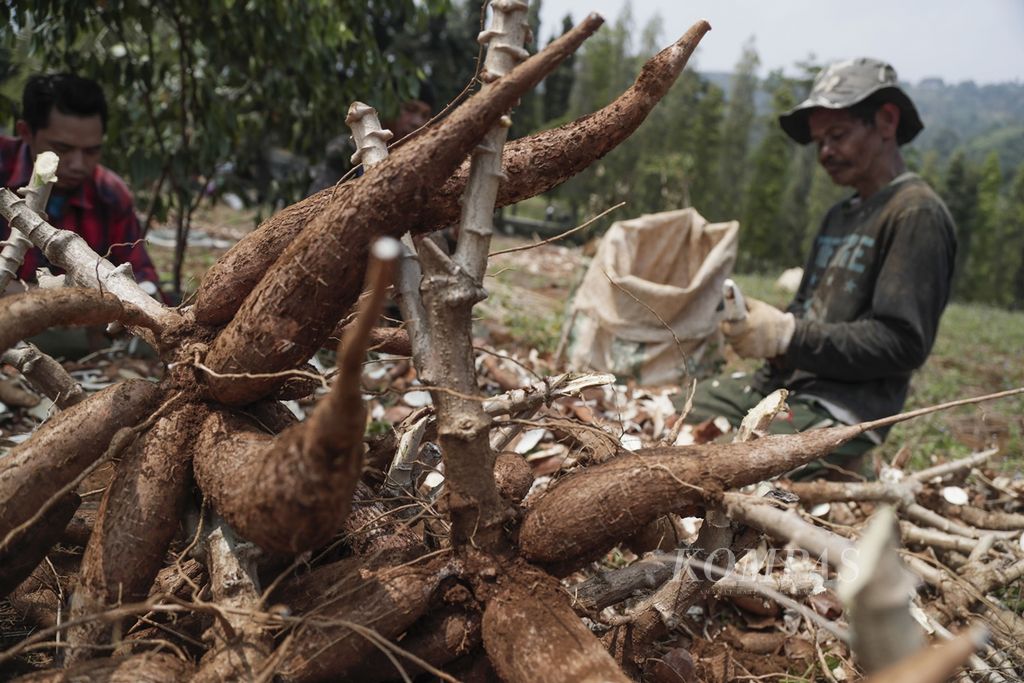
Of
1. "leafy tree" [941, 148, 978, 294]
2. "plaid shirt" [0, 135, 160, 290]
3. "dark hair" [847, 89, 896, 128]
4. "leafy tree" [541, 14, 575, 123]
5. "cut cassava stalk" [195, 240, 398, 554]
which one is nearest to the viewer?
"cut cassava stalk" [195, 240, 398, 554]

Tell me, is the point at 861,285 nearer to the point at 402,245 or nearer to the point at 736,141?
the point at 402,245

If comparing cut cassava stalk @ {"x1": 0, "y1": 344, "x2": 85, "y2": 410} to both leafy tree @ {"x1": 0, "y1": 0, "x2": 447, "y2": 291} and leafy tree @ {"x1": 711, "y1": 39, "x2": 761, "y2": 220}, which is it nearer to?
leafy tree @ {"x1": 0, "y1": 0, "x2": 447, "y2": 291}

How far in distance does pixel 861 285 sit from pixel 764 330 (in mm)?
471

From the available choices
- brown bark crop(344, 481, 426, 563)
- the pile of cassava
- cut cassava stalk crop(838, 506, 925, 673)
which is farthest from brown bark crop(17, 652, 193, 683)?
cut cassava stalk crop(838, 506, 925, 673)

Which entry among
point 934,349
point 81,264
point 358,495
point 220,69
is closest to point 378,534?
point 358,495

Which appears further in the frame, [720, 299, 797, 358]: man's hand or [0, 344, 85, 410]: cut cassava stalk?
[720, 299, 797, 358]: man's hand

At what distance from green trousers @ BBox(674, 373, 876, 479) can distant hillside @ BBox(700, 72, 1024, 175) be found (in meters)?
92.1

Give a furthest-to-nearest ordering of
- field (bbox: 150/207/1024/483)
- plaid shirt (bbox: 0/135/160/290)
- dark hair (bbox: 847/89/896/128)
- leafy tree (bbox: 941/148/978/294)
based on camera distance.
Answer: leafy tree (bbox: 941/148/978/294) → field (bbox: 150/207/1024/483) → plaid shirt (bbox: 0/135/160/290) → dark hair (bbox: 847/89/896/128)

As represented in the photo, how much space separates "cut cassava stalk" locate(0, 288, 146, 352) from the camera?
116 cm

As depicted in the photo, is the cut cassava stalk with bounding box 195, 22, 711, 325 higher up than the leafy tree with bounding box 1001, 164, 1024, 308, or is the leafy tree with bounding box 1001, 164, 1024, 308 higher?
the cut cassava stalk with bounding box 195, 22, 711, 325

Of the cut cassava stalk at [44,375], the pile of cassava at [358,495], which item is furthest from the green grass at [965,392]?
the cut cassava stalk at [44,375]

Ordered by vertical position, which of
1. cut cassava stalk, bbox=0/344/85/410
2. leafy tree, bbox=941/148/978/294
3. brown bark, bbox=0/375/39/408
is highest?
cut cassava stalk, bbox=0/344/85/410

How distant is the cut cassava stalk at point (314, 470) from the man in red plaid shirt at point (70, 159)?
2.01 meters

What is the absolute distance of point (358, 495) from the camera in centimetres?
148
